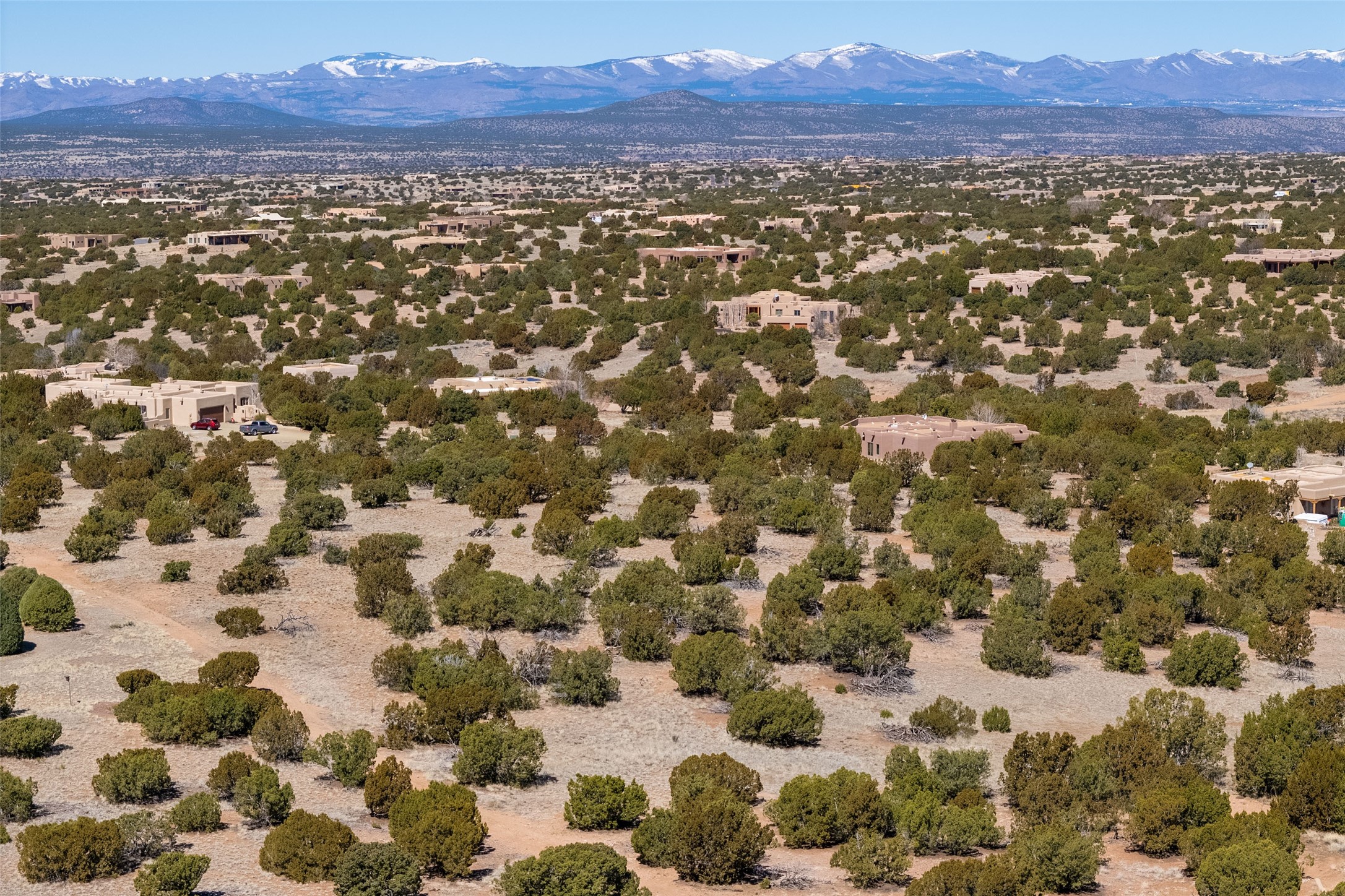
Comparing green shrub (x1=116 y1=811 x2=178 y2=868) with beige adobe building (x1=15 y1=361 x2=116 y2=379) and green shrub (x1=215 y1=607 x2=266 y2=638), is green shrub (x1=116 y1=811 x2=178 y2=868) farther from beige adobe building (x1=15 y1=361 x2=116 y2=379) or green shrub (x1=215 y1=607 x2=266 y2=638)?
beige adobe building (x1=15 y1=361 x2=116 y2=379)

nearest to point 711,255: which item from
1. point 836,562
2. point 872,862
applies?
point 836,562

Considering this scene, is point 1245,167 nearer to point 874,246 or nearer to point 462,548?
point 874,246

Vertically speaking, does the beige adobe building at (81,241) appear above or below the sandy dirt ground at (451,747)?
below

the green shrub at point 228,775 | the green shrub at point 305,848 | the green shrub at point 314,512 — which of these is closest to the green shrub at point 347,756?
the green shrub at point 228,775

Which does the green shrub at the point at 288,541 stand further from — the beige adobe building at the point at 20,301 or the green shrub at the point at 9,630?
the beige adobe building at the point at 20,301

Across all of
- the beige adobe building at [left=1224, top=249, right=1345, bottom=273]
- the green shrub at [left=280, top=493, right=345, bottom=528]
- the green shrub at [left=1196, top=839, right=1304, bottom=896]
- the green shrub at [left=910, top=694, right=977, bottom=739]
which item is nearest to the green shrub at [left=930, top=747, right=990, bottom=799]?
the green shrub at [left=910, top=694, right=977, bottom=739]

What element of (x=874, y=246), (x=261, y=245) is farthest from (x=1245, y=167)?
(x=261, y=245)

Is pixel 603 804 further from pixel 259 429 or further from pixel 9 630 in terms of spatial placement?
A: pixel 259 429
